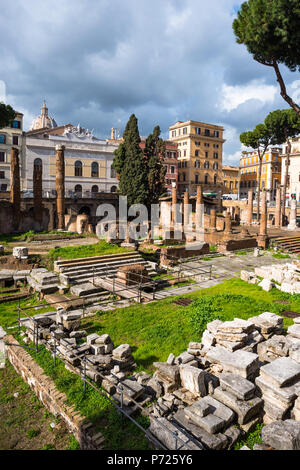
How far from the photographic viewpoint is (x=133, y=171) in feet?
117

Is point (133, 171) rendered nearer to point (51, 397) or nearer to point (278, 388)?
point (51, 397)

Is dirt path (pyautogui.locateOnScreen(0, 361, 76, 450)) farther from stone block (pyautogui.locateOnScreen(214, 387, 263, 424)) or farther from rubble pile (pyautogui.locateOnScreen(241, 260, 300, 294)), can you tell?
rubble pile (pyautogui.locateOnScreen(241, 260, 300, 294))

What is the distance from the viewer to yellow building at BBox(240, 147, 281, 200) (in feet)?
198

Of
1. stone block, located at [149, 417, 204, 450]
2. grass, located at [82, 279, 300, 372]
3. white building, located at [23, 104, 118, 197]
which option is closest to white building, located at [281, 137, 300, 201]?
white building, located at [23, 104, 118, 197]

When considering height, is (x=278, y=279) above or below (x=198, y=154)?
below

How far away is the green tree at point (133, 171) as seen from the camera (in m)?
35.3

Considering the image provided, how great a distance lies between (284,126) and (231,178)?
36.3 m

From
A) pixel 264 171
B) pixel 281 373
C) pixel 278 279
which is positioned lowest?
pixel 281 373

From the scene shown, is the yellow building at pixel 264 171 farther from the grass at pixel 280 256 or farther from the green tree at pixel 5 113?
the green tree at pixel 5 113

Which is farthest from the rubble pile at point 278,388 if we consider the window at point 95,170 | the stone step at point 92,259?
the window at point 95,170

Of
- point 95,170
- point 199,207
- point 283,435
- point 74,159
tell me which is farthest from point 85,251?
point 95,170

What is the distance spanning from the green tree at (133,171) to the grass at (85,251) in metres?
17.9

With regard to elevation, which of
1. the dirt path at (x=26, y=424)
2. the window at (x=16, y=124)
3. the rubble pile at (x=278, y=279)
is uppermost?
the window at (x=16, y=124)

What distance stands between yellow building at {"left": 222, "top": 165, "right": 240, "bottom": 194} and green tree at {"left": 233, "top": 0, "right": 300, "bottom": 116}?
53.1 metres
